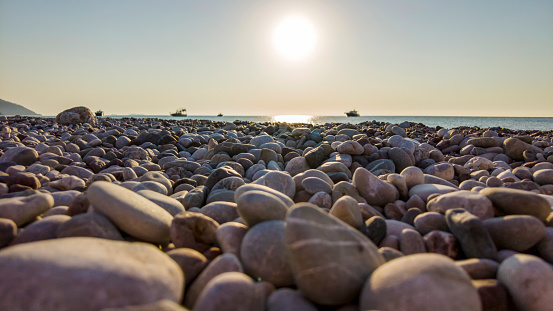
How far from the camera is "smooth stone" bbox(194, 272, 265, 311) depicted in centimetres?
119

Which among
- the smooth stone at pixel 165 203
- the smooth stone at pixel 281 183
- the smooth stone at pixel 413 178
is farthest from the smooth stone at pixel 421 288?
the smooth stone at pixel 413 178

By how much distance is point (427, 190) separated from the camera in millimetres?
2832

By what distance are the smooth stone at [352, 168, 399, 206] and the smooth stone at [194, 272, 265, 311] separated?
1.89 metres

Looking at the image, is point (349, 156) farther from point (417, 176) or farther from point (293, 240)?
point (293, 240)

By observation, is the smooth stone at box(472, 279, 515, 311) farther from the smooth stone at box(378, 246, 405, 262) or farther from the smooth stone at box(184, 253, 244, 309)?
the smooth stone at box(184, 253, 244, 309)

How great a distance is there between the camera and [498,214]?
2.16m

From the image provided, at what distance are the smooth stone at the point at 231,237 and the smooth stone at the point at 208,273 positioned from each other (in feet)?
0.62

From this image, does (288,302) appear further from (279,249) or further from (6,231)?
(6,231)

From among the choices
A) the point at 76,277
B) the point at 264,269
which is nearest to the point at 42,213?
the point at 76,277

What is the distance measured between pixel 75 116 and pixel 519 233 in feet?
57.2

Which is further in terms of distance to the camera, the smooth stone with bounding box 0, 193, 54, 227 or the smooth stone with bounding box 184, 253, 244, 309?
the smooth stone with bounding box 0, 193, 54, 227

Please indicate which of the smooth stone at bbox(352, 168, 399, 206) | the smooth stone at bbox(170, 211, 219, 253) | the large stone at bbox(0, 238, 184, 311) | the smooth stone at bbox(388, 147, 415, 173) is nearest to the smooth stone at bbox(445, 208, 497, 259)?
the smooth stone at bbox(352, 168, 399, 206)

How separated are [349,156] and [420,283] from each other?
3.66 meters

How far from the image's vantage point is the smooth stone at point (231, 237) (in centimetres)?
174
